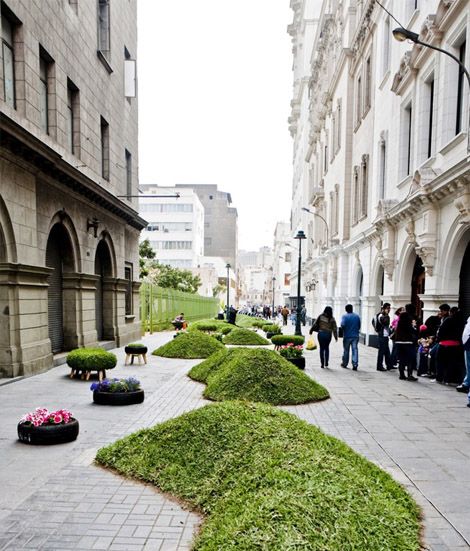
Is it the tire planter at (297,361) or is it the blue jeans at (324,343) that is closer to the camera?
the tire planter at (297,361)

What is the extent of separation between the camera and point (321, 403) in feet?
27.5

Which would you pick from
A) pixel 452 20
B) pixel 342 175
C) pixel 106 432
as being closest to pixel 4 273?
pixel 106 432

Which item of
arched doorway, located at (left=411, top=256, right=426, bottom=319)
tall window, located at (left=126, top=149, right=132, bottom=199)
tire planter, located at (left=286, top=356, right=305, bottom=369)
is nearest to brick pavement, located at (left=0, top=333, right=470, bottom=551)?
tire planter, located at (left=286, top=356, right=305, bottom=369)

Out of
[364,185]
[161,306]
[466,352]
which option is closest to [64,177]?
[466,352]

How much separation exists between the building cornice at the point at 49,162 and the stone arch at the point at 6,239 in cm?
142

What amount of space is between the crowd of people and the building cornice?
8638 millimetres

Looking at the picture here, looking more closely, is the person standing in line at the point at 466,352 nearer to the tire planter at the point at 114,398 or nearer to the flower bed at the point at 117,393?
the flower bed at the point at 117,393

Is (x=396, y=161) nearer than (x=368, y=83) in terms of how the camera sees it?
Yes

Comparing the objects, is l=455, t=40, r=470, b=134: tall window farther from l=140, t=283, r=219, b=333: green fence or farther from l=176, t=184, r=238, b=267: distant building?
l=176, t=184, r=238, b=267: distant building

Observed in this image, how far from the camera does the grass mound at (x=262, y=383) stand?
8.21m

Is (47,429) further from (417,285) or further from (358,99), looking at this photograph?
(358,99)

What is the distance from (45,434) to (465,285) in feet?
35.1

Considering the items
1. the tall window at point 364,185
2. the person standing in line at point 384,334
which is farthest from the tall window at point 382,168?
the person standing in line at point 384,334

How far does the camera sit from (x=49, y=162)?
36.1ft
